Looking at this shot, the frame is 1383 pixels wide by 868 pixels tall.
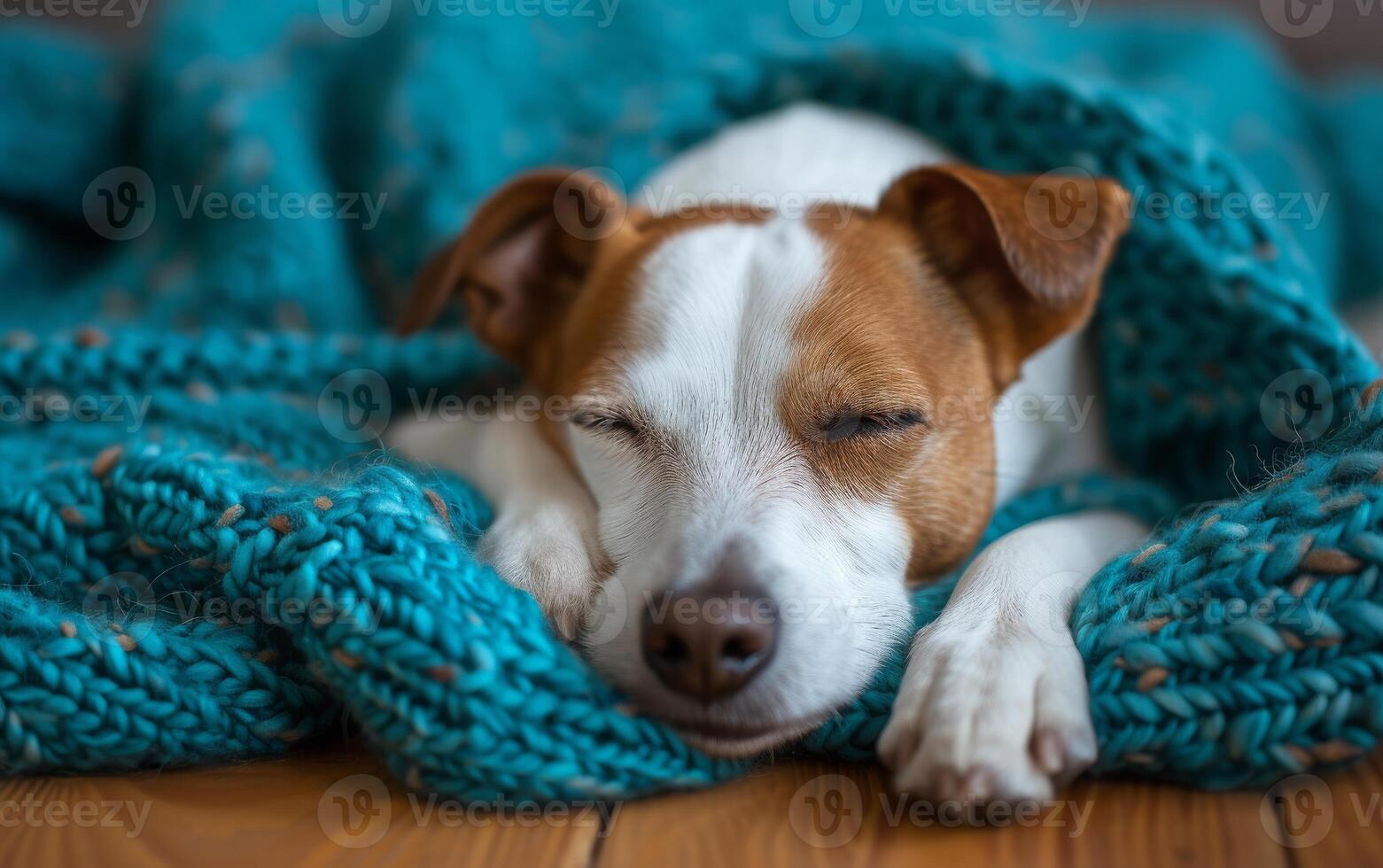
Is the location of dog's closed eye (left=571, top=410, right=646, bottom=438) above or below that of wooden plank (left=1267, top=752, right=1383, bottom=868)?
above

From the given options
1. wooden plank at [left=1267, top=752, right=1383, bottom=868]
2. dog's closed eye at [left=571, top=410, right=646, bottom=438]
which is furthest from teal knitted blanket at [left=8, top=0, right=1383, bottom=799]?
dog's closed eye at [left=571, top=410, right=646, bottom=438]

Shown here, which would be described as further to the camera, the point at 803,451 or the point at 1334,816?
the point at 803,451

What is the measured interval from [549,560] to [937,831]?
584mm

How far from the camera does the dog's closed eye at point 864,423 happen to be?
1.45 m

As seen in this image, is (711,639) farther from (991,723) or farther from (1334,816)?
(1334,816)

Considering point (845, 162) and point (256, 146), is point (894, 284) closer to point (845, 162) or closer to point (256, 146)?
point (845, 162)

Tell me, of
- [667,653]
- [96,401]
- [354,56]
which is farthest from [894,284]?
[354,56]

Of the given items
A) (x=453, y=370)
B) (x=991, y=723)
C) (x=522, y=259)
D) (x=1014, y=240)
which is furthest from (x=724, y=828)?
(x=453, y=370)

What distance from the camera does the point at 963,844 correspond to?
1.15 m

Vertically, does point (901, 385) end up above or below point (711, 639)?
above

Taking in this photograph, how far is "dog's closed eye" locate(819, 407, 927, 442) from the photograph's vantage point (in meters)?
1.45

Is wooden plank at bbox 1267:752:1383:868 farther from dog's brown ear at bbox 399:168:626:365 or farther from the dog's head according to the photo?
dog's brown ear at bbox 399:168:626:365

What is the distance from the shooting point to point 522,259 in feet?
6.12

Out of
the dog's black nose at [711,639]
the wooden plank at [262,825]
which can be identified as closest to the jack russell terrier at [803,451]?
the dog's black nose at [711,639]
